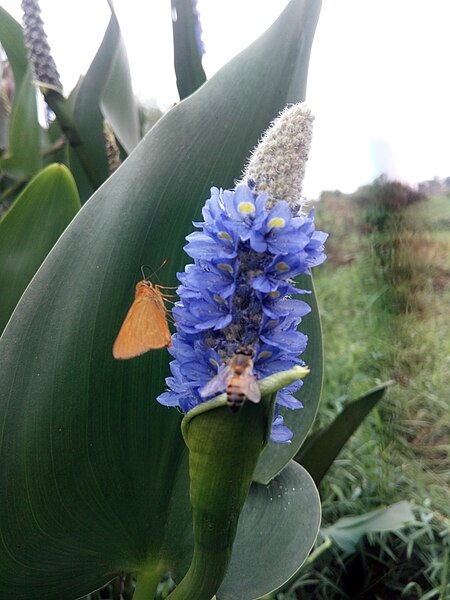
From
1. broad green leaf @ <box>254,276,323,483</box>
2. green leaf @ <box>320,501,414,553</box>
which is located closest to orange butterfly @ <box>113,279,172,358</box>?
broad green leaf @ <box>254,276,323,483</box>

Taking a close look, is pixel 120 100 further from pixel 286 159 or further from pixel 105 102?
pixel 286 159

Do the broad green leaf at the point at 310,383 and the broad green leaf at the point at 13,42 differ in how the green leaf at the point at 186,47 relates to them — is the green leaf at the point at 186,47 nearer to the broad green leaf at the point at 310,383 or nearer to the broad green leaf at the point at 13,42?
the broad green leaf at the point at 13,42

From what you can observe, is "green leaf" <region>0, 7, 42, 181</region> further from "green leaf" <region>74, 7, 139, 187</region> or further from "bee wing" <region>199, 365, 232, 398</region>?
"bee wing" <region>199, 365, 232, 398</region>

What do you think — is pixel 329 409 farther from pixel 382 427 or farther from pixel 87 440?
pixel 87 440

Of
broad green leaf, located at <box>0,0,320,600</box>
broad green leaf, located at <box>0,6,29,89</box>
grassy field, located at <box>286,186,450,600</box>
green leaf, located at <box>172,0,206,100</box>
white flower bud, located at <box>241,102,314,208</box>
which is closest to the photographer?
white flower bud, located at <box>241,102,314,208</box>

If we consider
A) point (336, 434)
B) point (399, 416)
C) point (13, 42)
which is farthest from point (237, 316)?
point (399, 416)

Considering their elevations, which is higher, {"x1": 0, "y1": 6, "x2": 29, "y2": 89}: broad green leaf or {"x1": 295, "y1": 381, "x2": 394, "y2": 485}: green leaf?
{"x1": 0, "y1": 6, "x2": 29, "y2": 89}: broad green leaf
